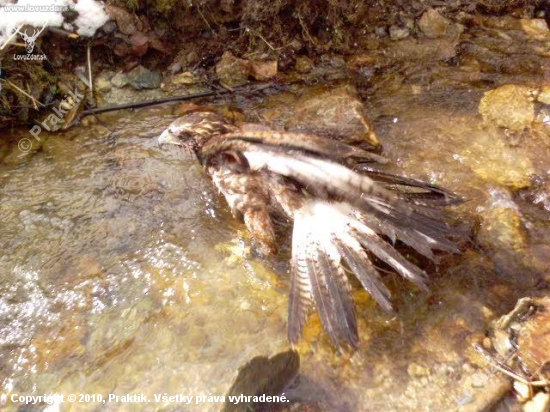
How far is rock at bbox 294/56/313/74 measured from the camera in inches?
164

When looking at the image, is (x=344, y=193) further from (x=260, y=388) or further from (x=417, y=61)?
(x=417, y=61)

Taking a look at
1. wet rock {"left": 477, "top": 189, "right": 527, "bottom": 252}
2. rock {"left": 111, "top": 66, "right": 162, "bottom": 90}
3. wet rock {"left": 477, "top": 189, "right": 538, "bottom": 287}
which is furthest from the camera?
rock {"left": 111, "top": 66, "right": 162, "bottom": 90}

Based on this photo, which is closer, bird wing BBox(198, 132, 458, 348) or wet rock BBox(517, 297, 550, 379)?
wet rock BBox(517, 297, 550, 379)

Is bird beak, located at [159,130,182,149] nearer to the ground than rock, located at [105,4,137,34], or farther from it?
nearer to the ground

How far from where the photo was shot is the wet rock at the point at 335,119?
10.9 feet

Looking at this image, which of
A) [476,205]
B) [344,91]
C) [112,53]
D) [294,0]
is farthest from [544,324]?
[112,53]

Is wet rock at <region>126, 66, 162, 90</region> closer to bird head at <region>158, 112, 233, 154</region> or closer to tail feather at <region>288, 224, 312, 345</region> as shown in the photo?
bird head at <region>158, 112, 233, 154</region>

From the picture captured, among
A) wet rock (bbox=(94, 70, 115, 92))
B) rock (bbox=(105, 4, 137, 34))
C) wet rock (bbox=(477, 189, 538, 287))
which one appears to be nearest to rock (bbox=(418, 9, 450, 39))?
wet rock (bbox=(477, 189, 538, 287))

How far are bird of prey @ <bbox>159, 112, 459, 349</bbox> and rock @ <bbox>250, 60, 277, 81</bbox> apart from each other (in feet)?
3.63

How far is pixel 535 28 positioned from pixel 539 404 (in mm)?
3662

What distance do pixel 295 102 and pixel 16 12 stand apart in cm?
257

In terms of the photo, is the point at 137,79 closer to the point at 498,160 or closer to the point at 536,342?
the point at 498,160

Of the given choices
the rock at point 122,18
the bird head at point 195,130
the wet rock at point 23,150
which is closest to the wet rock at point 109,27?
the rock at point 122,18

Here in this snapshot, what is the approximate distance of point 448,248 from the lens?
2.51 m
